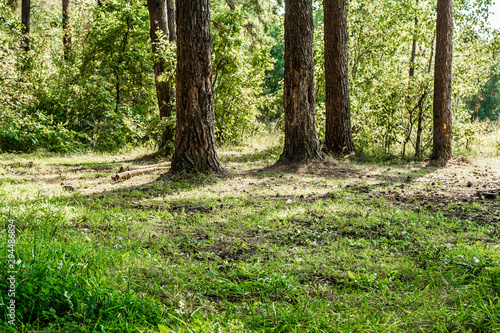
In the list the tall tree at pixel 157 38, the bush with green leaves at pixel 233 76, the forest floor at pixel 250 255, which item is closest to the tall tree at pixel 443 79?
the forest floor at pixel 250 255

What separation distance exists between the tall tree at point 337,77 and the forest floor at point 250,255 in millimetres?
3355

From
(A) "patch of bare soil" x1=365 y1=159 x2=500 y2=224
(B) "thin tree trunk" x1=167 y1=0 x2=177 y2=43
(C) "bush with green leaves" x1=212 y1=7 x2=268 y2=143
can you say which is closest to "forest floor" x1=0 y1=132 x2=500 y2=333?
(A) "patch of bare soil" x1=365 y1=159 x2=500 y2=224

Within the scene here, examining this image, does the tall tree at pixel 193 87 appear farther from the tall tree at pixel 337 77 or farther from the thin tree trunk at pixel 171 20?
the thin tree trunk at pixel 171 20

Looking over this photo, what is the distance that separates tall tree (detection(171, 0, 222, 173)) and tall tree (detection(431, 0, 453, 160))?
6.01m

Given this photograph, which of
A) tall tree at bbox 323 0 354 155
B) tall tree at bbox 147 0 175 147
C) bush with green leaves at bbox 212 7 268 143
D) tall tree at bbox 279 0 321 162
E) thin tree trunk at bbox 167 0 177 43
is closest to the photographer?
tall tree at bbox 279 0 321 162

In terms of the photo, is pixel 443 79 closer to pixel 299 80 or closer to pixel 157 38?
pixel 299 80

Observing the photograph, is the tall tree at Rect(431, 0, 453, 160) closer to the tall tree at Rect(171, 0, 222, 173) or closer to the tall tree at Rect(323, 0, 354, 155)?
the tall tree at Rect(323, 0, 354, 155)

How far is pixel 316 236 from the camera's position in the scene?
161 inches

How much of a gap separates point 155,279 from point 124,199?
2984mm

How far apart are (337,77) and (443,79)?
2.60 meters

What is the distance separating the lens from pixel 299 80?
328 inches

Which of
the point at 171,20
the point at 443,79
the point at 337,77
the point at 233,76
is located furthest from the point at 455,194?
the point at 171,20

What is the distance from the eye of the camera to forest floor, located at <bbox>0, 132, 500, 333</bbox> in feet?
7.48

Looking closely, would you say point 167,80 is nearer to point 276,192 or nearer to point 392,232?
point 276,192
